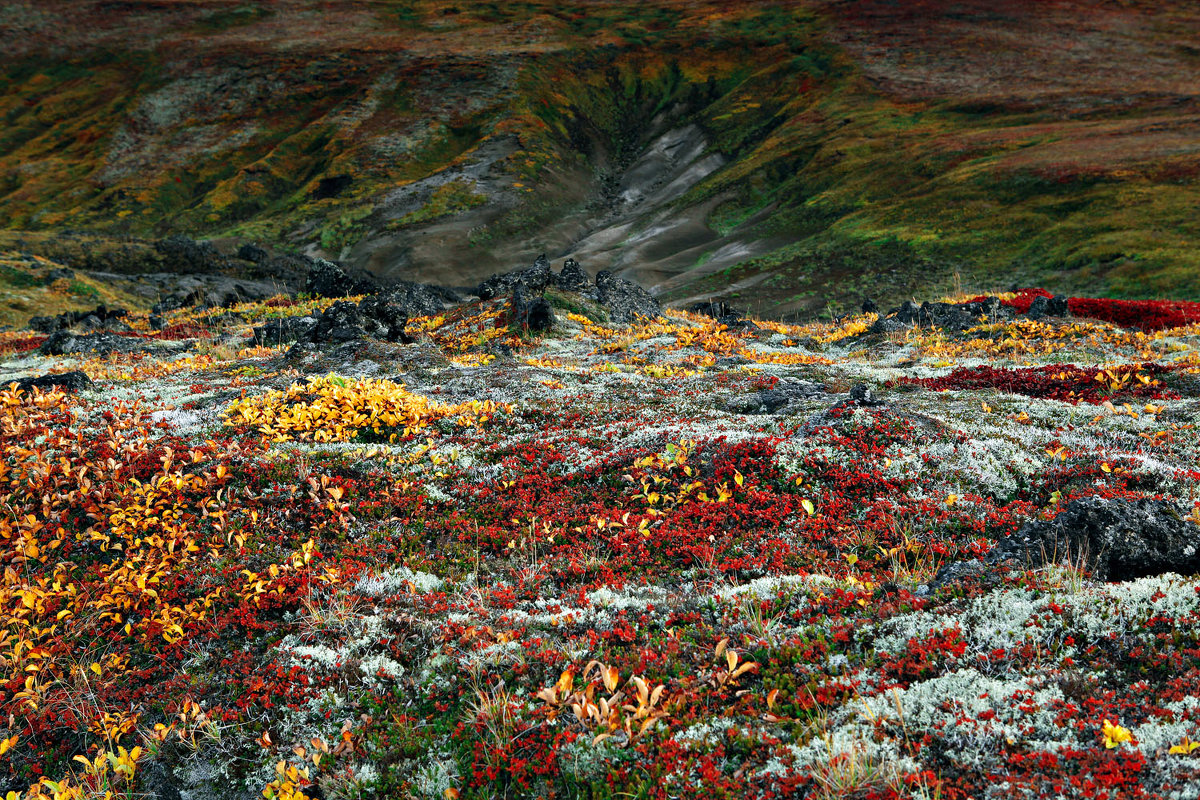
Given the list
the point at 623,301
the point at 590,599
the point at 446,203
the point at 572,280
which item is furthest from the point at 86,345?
the point at 446,203

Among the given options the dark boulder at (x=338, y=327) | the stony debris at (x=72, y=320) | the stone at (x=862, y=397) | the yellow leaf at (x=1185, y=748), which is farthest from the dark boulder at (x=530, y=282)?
the yellow leaf at (x=1185, y=748)

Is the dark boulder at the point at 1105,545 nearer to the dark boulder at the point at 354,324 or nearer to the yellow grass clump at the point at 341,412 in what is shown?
the yellow grass clump at the point at 341,412

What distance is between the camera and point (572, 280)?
Answer: 36.8 metres

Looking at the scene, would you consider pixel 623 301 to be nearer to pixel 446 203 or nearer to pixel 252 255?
pixel 252 255

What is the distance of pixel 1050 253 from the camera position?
54.2m

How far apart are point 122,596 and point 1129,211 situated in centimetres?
7590

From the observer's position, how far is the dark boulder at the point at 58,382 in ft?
44.7

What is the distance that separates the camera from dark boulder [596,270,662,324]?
113 feet

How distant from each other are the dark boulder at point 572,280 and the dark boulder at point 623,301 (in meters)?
0.92

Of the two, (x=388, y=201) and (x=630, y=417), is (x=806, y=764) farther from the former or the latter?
(x=388, y=201)

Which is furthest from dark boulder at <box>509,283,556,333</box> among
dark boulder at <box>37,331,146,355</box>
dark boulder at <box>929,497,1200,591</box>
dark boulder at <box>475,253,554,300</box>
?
dark boulder at <box>929,497,1200,591</box>

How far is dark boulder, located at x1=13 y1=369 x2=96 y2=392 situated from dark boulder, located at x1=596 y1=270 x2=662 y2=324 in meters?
23.3

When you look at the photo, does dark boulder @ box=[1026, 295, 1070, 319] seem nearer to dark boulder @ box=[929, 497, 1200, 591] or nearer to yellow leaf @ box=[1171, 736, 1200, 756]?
dark boulder @ box=[929, 497, 1200, 591]

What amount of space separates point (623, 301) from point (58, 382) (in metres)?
27.2
